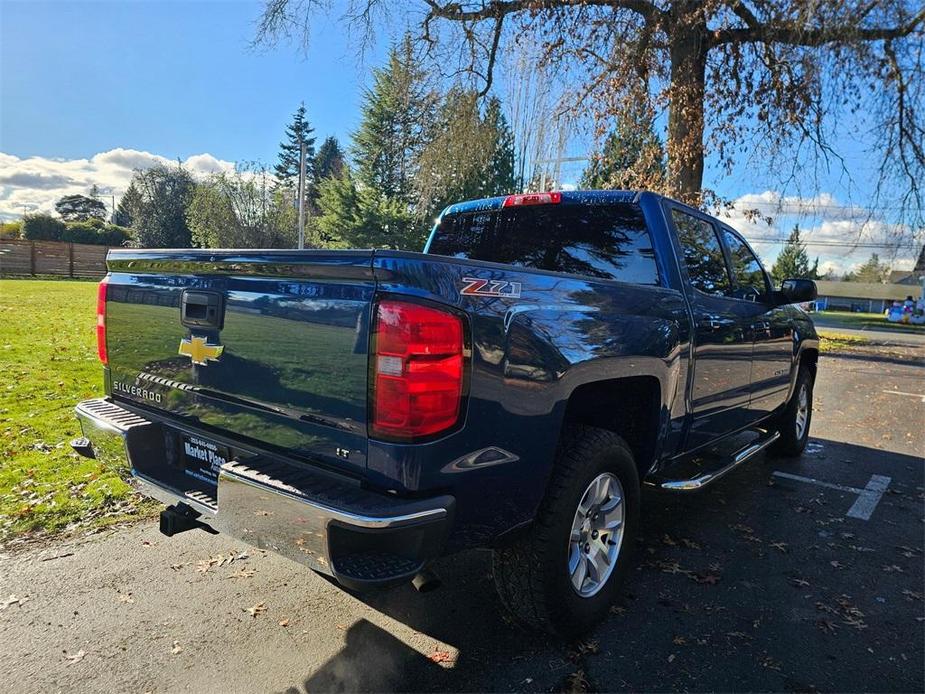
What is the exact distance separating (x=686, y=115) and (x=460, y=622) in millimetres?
12386

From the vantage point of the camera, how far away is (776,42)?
476 inches

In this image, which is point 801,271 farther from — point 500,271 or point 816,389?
point 500,271

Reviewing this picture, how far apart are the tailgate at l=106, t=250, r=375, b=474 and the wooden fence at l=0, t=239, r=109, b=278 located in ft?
114

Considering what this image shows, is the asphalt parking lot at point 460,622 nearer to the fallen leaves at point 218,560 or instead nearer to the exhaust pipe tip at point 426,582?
the fallen leaves at point 218,560

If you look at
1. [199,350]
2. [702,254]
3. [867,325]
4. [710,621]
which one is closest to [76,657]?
[199,350]

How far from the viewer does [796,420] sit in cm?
581

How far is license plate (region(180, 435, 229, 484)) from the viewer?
2.51 m

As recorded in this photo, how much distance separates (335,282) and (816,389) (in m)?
11.0

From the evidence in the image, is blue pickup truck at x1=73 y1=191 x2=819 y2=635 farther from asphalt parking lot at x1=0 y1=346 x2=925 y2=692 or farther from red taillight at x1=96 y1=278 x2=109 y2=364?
asphalt parking lot at x1=0 y1=346 x2=925 y2=692

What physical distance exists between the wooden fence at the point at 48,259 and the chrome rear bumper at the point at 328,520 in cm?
3554

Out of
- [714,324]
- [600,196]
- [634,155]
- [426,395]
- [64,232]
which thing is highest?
[634,155]

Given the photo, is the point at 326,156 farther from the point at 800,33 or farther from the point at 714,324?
the point at 714,324

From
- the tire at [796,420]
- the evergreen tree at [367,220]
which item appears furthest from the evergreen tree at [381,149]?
the tire at [796,420]

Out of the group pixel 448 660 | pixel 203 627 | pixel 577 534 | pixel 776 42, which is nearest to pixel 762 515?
pixel 577 534
